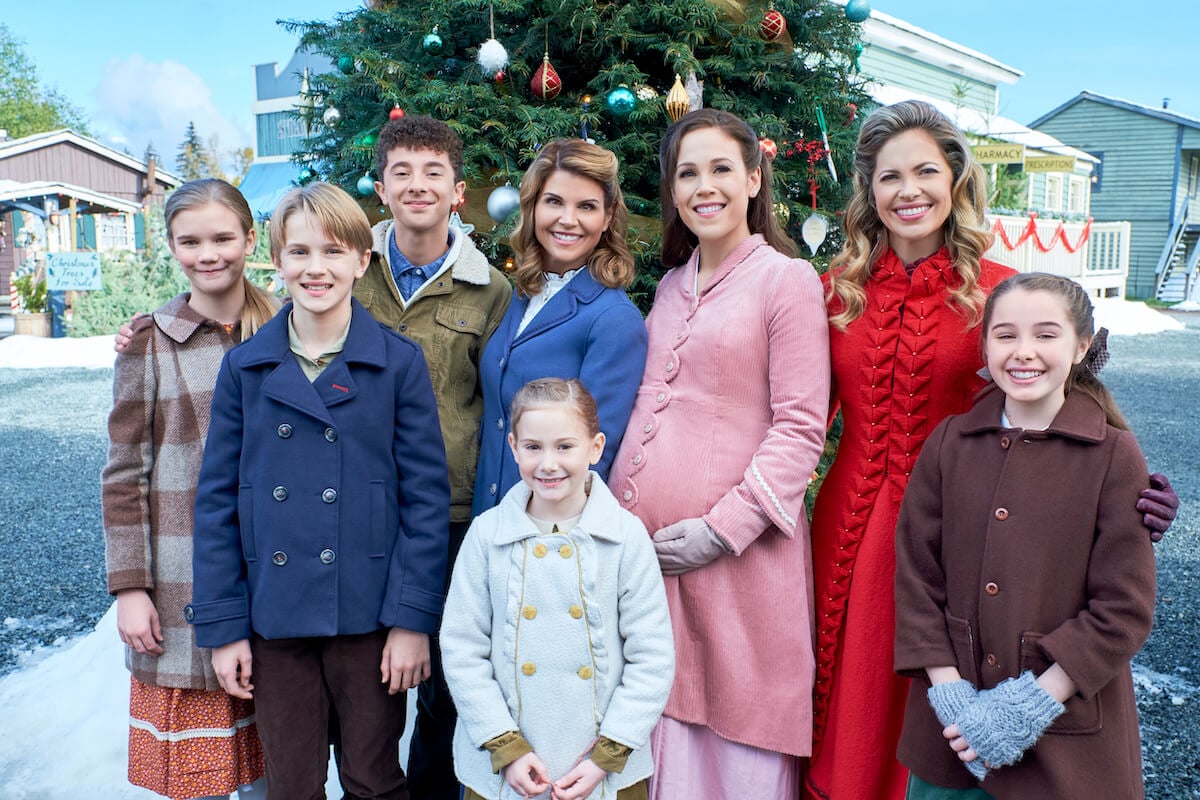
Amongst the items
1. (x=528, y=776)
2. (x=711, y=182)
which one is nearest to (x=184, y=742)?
(x=528, y=776)

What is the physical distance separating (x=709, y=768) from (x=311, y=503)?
4.21 feet

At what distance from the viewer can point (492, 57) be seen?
339 centimetres

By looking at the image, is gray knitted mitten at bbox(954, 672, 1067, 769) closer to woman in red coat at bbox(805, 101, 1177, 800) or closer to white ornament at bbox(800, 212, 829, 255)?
woman in red coat at bbox(805, 101, 1177, 800)

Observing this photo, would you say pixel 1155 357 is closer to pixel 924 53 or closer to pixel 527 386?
pixel 924 53

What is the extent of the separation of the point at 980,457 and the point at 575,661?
3.48 feet

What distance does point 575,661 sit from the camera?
2.15 meters

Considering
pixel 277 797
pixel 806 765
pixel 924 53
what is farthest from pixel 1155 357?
pixel 277 797

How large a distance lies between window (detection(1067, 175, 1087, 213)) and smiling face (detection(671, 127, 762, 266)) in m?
29.3

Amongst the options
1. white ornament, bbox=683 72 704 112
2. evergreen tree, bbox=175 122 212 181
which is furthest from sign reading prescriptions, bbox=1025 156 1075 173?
evergreen tree, bbox=175 122 212 181

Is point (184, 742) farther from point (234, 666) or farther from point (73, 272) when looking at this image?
point (73, 272)

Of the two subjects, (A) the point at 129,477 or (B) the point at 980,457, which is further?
(A) the point at 129,477

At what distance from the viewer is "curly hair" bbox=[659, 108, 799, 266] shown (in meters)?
2.48

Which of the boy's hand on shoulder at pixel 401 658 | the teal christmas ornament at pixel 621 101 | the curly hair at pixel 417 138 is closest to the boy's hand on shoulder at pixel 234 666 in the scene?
the boy's hand on shoulder at pixel 401 658

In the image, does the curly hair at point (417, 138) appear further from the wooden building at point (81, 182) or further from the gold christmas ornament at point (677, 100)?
the wooden building at point (81, 182)
